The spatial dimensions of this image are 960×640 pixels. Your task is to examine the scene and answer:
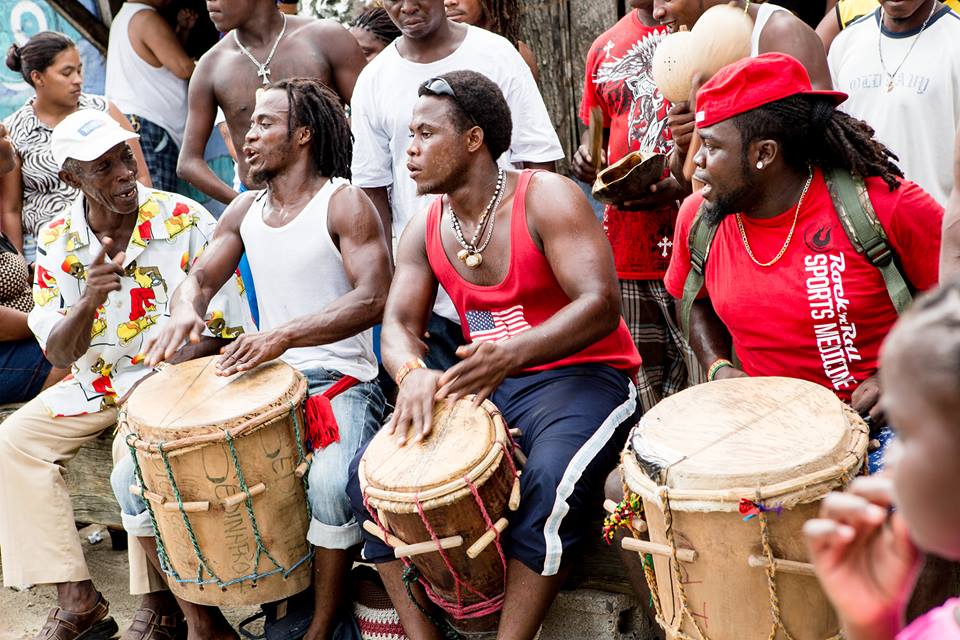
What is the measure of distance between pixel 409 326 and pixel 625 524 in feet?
3.91

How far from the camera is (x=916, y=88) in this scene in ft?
13.3

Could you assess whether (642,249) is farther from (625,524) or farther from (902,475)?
(902,475)

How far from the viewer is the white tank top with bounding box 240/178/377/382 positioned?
433cm

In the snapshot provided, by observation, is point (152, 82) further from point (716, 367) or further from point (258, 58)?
point (716, 367)

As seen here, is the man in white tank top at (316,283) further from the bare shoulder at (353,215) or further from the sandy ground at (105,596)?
the sandy ground at (105,596)

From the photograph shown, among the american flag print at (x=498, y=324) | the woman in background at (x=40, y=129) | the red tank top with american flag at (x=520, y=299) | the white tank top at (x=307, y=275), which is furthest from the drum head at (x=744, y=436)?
the woman in background at (x=40, y=129)

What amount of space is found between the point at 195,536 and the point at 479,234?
4.61 ft

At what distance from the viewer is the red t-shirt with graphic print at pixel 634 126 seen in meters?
4.55

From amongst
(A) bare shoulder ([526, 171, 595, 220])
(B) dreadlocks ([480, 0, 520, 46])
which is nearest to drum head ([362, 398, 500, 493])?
(A) bare shoulder ([526, 171, 595, 220])

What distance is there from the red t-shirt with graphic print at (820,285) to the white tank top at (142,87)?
167 inches

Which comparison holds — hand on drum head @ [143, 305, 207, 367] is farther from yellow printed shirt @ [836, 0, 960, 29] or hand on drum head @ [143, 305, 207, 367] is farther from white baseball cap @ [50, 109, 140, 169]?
yellow printed shirt @ [836, 0, 960, 29]

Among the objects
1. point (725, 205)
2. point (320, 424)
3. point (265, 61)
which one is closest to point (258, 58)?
point (265, 61)

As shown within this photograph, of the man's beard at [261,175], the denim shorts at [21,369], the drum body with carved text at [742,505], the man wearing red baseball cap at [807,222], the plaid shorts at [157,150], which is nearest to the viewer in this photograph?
the drum body with carved text at [742,505]

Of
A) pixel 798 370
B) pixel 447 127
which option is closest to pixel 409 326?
pixel 447 127
